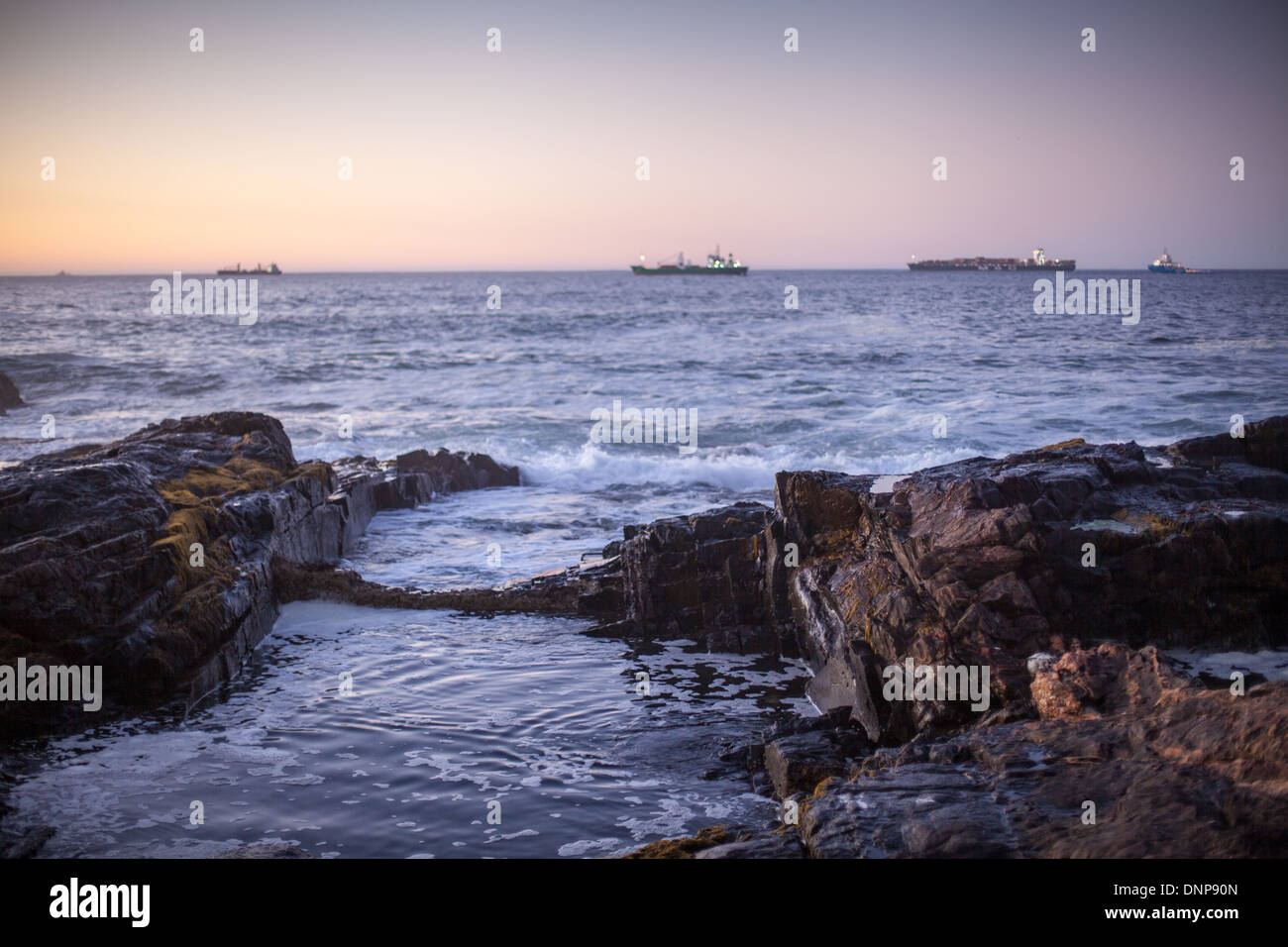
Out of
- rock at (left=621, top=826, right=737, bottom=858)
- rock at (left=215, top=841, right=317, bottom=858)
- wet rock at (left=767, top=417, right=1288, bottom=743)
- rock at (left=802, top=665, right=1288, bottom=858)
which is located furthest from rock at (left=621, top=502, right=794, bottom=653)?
rock at (left=215, top=841, right=317, bottom=858)

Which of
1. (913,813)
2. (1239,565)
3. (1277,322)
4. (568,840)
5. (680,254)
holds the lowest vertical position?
(568,840)

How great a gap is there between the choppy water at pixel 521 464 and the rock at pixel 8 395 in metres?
1.29

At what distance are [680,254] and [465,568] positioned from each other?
150457 millimetres

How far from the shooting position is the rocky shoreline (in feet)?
15.0

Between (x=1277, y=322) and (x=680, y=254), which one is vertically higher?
(x=680, y=254)

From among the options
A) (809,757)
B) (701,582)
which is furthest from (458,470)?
(809,757)

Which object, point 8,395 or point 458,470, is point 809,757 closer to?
point 458,470

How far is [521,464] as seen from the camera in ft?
67.1

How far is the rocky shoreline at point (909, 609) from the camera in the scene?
4583mm

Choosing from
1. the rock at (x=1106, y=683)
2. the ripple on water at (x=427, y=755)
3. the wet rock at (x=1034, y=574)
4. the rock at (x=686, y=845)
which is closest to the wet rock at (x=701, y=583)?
the ripple on water at (x=427, y=755)

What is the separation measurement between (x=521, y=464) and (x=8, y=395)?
2017cm

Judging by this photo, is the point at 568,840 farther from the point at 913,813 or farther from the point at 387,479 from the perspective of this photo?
the point at 387,479

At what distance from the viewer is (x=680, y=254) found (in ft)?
518
